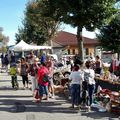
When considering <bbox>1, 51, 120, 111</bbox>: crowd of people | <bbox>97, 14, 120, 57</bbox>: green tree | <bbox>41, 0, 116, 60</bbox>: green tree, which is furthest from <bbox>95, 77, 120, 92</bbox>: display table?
<bbox>97, 14, 120, 57</bbox>: green tree

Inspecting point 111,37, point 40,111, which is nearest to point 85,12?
point 40,111

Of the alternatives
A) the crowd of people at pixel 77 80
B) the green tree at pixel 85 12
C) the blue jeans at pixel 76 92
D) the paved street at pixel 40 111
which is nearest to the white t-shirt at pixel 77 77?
the crowd of people at pixel 77 80

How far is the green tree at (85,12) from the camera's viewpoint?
2658 cm

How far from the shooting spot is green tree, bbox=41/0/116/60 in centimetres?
2658

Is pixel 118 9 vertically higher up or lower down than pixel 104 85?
higher up

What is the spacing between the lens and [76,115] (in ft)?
47.8

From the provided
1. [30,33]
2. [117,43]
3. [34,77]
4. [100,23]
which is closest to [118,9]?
[100,23]

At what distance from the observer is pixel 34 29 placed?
6619 cm

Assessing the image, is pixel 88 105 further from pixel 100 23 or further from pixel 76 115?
pixel 100 23

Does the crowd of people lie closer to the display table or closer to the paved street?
the display table

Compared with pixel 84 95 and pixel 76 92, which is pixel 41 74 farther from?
pixel 84 95

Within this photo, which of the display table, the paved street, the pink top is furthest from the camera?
the pink top

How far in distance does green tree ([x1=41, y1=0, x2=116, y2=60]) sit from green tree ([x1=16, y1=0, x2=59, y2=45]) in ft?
91.8

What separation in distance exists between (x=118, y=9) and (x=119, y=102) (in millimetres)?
13191
